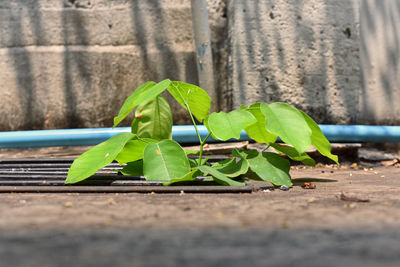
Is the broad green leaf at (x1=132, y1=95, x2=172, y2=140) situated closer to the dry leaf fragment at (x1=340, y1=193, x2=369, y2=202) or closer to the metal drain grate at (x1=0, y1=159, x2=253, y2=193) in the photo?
the metal drain grate at (x1=0, y1=159, x2=253, y2=193)

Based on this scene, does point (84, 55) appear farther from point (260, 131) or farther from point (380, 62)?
point (380, 62)

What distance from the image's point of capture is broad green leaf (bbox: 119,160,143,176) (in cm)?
160

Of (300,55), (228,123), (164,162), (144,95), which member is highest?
(300,55)

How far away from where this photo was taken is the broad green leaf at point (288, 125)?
4.48 feet

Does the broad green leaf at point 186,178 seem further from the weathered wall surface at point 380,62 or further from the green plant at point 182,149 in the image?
the weathered wall surface at point 380,62

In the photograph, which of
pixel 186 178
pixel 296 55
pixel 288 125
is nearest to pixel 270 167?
pixel 288 125

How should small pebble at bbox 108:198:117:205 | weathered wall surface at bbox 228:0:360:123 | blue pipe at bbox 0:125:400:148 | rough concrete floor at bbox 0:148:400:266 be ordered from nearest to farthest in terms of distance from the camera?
rough concrete floor at bbox 0:148:400:266 < small pebble at bbox 108:198:117:205 < blue pipe at bbox 0:125:400:148 < weathered wall surface at bbox 228:0:360:123

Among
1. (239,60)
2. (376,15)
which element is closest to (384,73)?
(376,15)

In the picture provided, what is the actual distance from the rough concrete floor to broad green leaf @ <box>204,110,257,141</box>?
21 cm

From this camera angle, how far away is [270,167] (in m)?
1.57

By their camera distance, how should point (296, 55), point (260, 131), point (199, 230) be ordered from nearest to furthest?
1. point (199, 230)
2. point (260, 131)
3. point (296, 55)

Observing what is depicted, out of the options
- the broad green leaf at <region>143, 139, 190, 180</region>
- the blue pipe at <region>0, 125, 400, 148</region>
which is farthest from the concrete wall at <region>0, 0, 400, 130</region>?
the broad green leaf at <region>143, 139, 190, 180</region>

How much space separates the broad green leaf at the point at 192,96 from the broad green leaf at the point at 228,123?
194 millimetres

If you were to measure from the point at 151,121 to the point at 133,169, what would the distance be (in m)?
0.21
